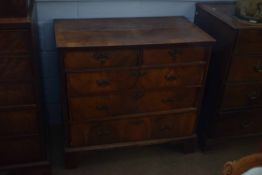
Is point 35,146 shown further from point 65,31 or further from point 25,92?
point 65,31

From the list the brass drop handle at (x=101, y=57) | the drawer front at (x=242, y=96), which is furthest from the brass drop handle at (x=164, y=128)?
the brass drop handle at (x=101, y=57)

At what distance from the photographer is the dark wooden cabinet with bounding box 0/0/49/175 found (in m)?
1.31

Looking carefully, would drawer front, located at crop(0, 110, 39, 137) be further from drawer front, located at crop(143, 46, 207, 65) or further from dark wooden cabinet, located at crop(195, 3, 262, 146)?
dark wooden cabinet, located at crop(195, 3, 262, 146)

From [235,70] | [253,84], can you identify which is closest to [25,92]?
[235,70]

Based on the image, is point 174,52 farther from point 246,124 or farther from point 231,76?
point 246,124

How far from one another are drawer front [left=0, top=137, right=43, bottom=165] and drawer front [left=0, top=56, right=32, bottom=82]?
0.35m

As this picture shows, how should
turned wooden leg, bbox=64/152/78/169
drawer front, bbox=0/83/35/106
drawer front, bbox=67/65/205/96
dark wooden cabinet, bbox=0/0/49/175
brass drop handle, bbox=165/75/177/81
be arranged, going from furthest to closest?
turned wooden leg, bbox=64/152/78/169 → brass drop handle, bbox=165/75/177/81 → drawer front, bbox=67/65/205/96 → drawer front, bbox=0/83/35/106 → dark wooden cabinet, bbox=0/0/49/175

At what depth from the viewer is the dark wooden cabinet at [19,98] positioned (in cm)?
131

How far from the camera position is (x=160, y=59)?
160 centimetres

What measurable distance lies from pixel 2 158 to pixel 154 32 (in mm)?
1029

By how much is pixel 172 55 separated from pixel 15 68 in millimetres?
760

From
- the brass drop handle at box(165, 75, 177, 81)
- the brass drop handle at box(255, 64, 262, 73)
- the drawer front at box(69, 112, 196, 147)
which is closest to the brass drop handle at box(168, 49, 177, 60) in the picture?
the brass drop handle at box(165, 75, 177, 81)

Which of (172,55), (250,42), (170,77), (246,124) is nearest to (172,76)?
(170,77)

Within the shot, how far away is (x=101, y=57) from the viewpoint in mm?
1513
